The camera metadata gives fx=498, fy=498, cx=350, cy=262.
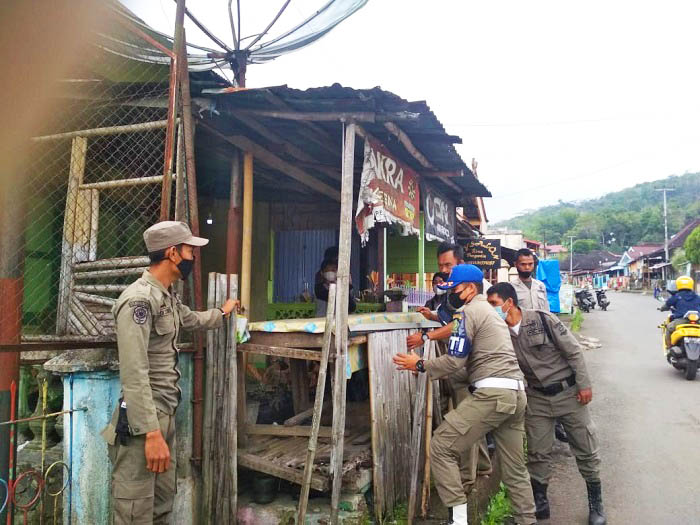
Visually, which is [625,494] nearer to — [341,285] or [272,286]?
[341,285]

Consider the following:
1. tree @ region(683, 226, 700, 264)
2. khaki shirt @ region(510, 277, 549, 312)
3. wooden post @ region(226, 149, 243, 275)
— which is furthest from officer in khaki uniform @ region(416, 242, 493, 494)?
tree @ region(683, 226, 700, 264)

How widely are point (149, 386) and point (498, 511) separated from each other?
3346 millimetres

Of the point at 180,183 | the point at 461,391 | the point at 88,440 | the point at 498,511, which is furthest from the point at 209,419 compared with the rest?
the point at 498,511

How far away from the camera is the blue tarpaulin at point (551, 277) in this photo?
6.87 m

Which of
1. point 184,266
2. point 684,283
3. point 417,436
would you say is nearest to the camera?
point 184,266

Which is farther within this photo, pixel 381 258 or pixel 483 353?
pixel 381 258

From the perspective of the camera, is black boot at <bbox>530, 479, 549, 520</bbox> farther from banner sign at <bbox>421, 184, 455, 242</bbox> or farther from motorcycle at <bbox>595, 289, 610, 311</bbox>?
motorcycle at <bbox>595, 289, 610, 311</bbox>

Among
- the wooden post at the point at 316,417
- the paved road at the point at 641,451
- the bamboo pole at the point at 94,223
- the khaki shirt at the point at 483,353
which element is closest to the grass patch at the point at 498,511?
the paved road at the point at 641,451

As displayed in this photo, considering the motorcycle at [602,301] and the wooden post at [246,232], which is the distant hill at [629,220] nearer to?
the motorcycle at [602,301]

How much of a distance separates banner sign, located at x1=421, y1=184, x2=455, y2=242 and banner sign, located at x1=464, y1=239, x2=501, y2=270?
7.76 feet

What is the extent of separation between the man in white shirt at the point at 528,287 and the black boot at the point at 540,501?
6.52ft

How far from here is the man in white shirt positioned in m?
5.76

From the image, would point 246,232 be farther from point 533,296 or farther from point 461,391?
point 533,296

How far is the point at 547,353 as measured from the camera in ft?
15.0
